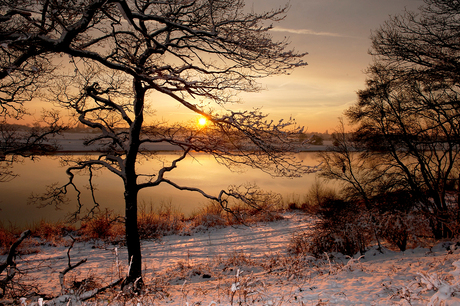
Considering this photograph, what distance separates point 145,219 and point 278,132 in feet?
37.1

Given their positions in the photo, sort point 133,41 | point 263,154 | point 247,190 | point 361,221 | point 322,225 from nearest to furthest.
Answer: point 263,154, point 247,190, point 133,41, point 361,221, point 322,225

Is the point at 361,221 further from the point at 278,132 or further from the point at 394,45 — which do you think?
the point at 394,45

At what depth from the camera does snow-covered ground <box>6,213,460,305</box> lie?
4410mm

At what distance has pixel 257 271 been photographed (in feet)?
28.2

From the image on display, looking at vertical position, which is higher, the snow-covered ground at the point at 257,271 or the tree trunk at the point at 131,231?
the tree trunk at the point at 131,231

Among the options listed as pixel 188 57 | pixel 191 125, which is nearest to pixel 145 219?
pixel 191 125

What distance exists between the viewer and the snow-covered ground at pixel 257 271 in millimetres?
4410

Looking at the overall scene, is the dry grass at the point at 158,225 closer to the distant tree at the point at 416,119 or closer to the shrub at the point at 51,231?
the shrub at the point at 51,231

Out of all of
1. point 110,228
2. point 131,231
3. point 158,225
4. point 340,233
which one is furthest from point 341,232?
point 110,228

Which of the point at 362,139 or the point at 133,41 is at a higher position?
the point at 133,41

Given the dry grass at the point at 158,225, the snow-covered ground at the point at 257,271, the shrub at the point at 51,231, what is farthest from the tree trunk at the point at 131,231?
the shrub at the point at 51,231

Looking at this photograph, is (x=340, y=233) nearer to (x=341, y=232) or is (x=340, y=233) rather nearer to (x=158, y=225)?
(x=341, y=232)

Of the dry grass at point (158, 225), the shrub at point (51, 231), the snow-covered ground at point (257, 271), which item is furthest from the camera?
the dry grass at point (158, 225)

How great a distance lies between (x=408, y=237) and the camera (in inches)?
357
